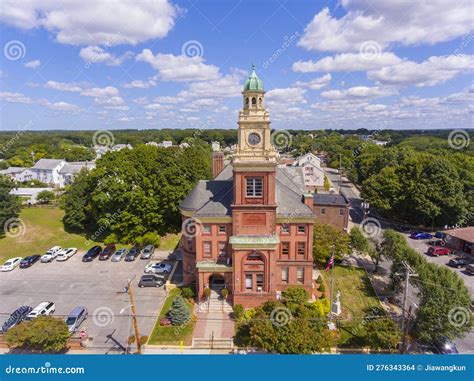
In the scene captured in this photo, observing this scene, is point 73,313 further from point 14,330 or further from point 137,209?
point 137,209

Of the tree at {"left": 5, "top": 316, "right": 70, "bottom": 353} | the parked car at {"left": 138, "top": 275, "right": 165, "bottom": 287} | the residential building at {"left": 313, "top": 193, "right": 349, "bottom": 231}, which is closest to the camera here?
the tree at {"left": 5, "top": 316, "right": 70, "bottom": 353}

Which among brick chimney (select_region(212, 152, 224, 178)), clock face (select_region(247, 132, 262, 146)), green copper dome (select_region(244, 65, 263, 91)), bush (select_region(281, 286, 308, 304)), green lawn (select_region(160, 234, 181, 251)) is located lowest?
green lawn (select_region(160, 234, 181, 251))

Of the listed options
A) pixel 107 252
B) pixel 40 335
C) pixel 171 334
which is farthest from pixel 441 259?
pixel 40 335

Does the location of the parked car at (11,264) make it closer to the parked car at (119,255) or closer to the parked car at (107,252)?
the parked car at (107,252)

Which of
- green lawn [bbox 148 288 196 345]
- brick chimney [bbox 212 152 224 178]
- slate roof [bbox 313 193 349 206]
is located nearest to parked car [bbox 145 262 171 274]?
green lawn [bbox 148 288 196 345]

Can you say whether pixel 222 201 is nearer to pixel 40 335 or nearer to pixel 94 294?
pixel 94 294

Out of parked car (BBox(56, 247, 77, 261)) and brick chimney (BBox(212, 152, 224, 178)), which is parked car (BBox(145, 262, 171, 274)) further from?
brick chimney (BBox(212, 152, 224, 178))

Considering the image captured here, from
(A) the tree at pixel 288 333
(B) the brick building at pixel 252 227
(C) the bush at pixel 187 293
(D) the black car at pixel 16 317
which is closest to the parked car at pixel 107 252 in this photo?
(D) the black car at pixel 16 317
